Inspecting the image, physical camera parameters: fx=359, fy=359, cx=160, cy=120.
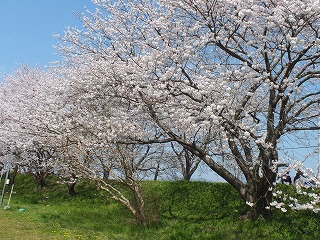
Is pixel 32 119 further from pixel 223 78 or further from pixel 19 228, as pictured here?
pixel 223 78

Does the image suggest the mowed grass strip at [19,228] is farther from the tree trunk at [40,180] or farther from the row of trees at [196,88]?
the tree trunk at [40,180]

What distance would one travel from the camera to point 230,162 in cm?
1324

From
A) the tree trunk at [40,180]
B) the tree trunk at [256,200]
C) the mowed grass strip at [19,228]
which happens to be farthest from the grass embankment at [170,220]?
the tree trunk at [40,180]

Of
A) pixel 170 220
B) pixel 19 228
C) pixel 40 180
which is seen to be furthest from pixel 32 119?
pixel 40 180

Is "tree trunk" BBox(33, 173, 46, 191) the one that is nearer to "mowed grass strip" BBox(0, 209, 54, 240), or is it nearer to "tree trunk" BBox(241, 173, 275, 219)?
"mowed grass strip" BBox(0, 209, 54, 240)

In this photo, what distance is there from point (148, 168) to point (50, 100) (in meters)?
7.76

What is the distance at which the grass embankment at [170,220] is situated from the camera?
33.3ft

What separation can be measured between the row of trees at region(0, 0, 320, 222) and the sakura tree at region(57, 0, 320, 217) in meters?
0.04

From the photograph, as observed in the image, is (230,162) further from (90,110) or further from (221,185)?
(90,110)

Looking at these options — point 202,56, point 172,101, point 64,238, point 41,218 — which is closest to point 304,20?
point 202,56

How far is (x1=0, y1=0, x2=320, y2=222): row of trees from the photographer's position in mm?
8633

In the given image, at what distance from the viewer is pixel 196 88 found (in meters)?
9.68

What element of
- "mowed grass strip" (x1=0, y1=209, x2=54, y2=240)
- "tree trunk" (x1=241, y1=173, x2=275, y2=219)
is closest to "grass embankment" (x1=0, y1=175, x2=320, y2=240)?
"mowed grass strip" (x1=0, y1=209, x2=54, y2=240)

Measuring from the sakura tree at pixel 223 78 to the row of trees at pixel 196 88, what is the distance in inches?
1.5
